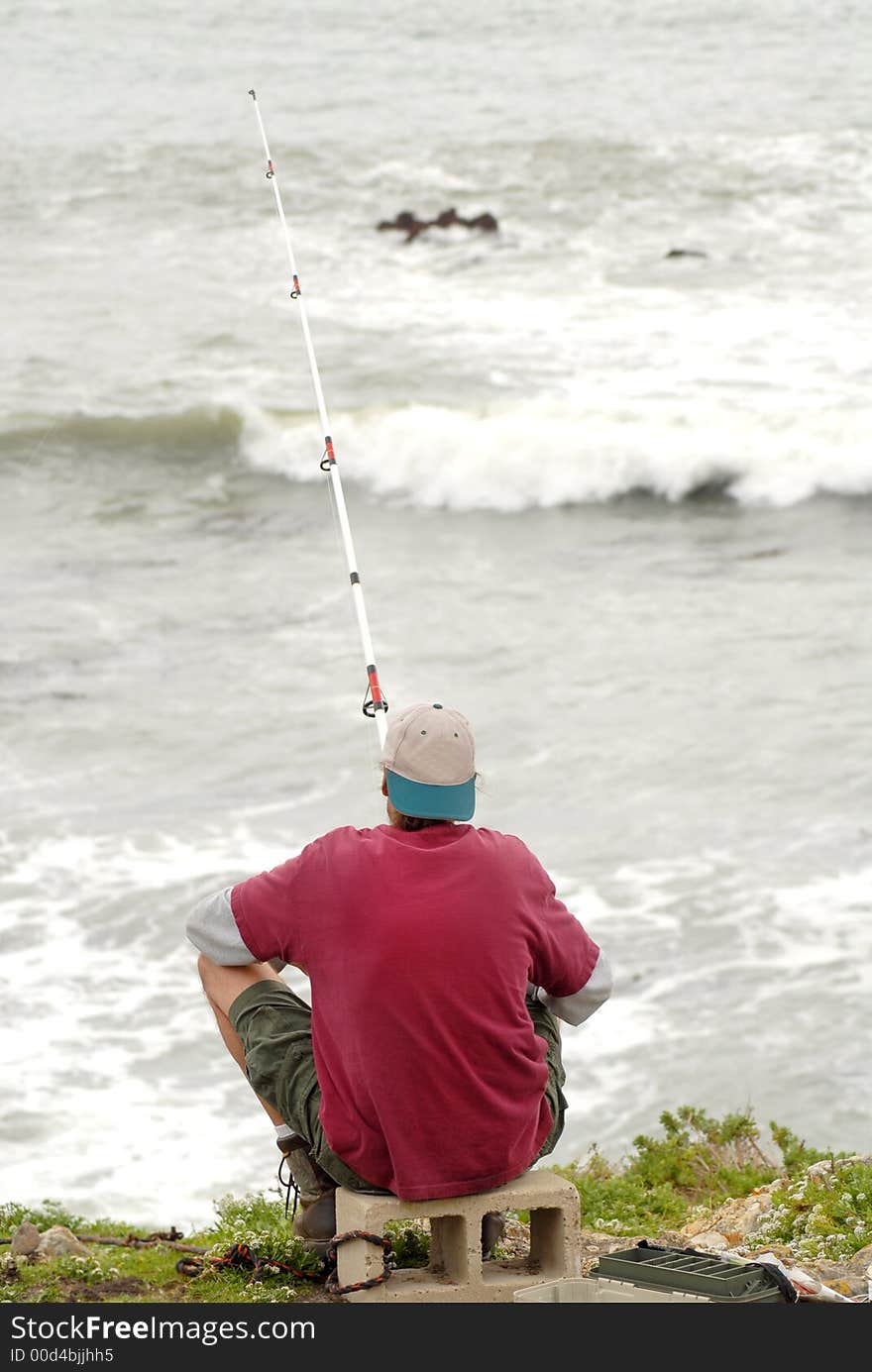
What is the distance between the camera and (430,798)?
129 inches

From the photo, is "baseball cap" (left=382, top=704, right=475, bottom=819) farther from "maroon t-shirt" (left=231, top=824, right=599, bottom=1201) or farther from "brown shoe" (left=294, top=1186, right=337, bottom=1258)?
"brown shoe" (left=294, top=1186, right=337, bottom=1258)

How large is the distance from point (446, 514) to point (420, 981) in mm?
12416

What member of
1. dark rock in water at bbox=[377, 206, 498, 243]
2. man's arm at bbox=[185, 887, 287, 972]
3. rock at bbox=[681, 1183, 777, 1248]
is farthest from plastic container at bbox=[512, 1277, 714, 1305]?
dark rock in water at bbox=[377, 206, 498, 243]

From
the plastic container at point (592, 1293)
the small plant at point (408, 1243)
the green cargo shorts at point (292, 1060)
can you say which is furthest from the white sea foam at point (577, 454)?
the plastic container at point (592, 1293)

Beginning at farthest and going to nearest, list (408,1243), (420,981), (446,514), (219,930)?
(446,514)
(408,1243)
(219,930)
(420,981)

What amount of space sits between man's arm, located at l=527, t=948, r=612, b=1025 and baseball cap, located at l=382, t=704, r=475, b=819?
0.44m

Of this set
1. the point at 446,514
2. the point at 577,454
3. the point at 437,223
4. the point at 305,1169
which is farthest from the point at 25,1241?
the point at 437,223

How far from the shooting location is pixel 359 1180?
3.43 meters

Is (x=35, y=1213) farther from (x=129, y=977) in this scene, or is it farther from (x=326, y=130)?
(x=326, y=130)

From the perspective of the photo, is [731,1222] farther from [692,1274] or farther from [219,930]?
[219,930]

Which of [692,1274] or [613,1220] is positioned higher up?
[613,1220]

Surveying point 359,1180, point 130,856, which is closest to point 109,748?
point 130,856

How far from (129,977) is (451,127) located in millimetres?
21881

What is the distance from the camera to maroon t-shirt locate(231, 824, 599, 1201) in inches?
126
